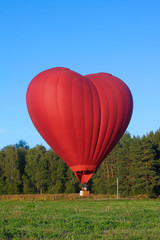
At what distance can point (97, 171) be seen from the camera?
65.8 m

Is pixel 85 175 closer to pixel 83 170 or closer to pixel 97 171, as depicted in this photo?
pixel 83 170

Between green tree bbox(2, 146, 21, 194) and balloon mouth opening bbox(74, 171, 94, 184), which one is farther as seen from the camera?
green tree bbox(2, 146, 21, 194)

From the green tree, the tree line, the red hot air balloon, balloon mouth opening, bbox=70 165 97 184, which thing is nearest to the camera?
the red hot air balloon

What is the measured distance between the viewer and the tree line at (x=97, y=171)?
48.4 metres

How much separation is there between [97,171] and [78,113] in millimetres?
39116

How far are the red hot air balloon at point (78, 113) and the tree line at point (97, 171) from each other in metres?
19.4

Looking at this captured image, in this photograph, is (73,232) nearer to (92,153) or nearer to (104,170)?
(92,153)

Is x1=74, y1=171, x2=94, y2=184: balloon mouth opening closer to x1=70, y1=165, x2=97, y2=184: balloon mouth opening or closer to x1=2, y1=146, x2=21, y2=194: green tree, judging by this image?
x1=70, y1=165, x2=97, y2=184: balloon mouth opening

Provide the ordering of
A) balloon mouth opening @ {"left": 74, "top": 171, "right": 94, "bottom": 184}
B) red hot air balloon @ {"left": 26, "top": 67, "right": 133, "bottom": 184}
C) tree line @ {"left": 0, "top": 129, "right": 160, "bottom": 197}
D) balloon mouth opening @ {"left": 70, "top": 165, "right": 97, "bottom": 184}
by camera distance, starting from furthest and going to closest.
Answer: tree line @ {"left": 0, "top": 129, "right": 160, "bottom": 197} → balloon mouth opening @ {"left": 74, "top": 171, "right": 94, "bottom": 184} → balloon mouth opening @ {"left": 70, "top": 165, "right": 97, "bottom": 184} → red hot air balloon @ {"left": 26, "top": 67, "right": 133, "bottom": 184}

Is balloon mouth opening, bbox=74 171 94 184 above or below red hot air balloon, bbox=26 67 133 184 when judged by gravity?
below

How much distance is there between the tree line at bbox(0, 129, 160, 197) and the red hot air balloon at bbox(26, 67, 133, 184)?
63.8 feet

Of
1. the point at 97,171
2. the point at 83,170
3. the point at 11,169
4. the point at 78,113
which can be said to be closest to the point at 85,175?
the point at 83,170

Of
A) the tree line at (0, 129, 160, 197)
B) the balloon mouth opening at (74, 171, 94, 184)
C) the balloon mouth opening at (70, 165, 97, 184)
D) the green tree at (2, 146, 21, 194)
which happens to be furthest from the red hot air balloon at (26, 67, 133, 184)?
the green tree at (2, 146, 21, 194)

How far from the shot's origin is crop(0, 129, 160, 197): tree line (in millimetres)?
48438
